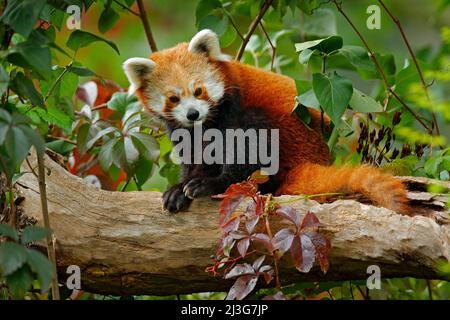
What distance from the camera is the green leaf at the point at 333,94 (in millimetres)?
2896

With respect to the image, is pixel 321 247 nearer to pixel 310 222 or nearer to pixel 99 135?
pixel 310 222

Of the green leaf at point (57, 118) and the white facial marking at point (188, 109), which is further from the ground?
the white facial marking at point (188, 109)

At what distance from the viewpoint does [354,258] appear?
271 centimetres

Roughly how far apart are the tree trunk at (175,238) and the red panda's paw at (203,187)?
6cm

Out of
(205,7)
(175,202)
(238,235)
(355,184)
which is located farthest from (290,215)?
(205,7)

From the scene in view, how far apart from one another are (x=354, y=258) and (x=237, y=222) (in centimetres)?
53

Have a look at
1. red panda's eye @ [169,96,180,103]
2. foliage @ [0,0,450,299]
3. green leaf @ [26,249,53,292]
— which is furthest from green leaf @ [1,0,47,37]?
red panda's eye @ [169,96,180,103]

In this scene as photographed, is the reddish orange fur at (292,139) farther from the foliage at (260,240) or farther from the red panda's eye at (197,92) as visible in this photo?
the foliage at (260,240)

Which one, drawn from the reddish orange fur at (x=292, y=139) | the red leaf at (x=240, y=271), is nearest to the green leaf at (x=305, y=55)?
the reddish orange fur at (x=292, y=139)

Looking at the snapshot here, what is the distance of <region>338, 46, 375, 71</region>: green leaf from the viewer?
10.3 ft

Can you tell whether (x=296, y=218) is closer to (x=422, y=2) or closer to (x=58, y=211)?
(x=58, y=211)

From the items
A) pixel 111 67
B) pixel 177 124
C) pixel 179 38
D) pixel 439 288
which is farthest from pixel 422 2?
pixel 177 124

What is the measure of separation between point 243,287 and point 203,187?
78cm

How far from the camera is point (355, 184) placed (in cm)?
A: 295
